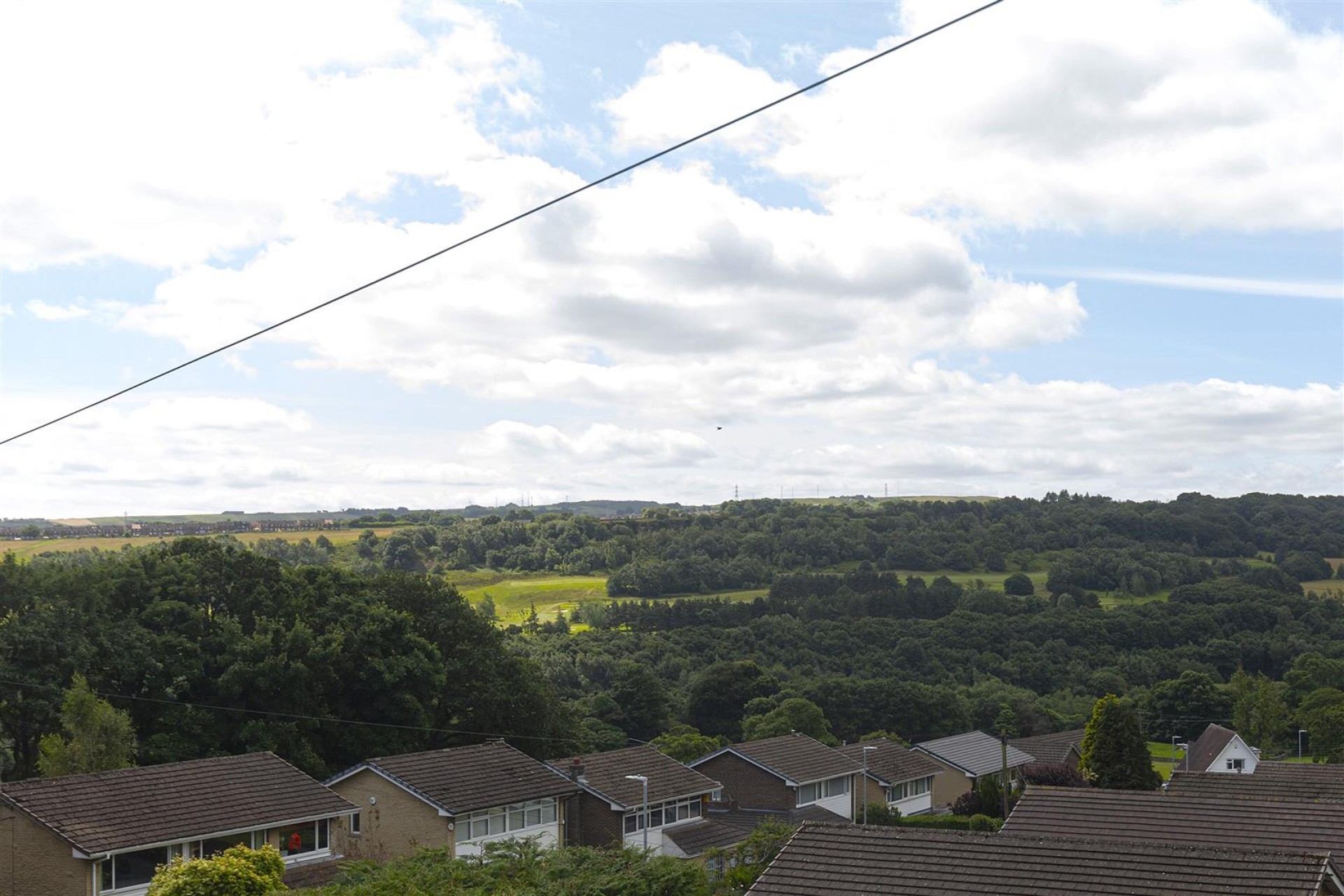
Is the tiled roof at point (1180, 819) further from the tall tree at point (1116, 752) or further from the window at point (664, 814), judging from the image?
the tall tree at point (1116, 752)

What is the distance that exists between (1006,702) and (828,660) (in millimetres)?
15534

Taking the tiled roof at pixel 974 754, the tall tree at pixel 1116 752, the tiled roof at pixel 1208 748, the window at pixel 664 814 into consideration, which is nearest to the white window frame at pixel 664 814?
the window at pixel 664 814

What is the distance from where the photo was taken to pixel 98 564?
45.0 m

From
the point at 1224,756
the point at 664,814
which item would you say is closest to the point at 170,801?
the point at 664,814

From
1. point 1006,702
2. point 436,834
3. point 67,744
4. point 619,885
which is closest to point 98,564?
point 67,744

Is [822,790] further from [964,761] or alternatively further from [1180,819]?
[1180,819]

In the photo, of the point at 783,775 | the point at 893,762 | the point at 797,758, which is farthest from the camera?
the point at 893,762

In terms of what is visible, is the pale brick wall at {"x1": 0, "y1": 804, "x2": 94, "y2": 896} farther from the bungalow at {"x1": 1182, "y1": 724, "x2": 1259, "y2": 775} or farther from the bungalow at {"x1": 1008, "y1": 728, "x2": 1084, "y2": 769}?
the bungalow at {"x1": 1182, "y1": 724, "x2": 1259, "y2": 775}

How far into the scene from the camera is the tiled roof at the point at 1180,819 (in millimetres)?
18750

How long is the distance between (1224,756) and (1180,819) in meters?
44.7

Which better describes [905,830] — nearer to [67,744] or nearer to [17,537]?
[67,744]

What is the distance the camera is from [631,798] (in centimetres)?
3634

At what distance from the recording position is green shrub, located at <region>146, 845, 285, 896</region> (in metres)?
20.3

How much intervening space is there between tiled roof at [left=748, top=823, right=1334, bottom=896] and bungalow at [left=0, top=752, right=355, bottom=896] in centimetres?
1542
